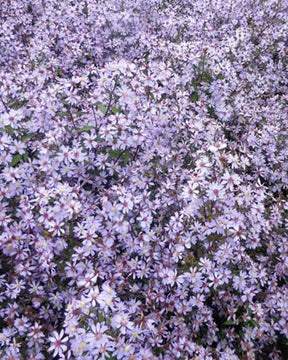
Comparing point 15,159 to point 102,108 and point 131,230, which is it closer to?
point 102,108

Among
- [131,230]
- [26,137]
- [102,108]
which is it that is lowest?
[131,230]

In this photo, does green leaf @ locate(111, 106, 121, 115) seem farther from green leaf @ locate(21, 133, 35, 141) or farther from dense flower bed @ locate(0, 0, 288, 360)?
green leaf @ locate(21, 133, 35, 141)

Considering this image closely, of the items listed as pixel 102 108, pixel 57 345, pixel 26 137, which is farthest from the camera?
pixel 102 108

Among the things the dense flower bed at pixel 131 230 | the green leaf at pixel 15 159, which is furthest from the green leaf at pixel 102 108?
the green leaf at pixel 15 159

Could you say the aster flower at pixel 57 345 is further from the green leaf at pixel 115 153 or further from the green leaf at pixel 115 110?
the green leaf at pixel 115 110

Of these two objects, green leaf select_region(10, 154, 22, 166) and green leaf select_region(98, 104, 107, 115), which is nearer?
green leaf select_region(10, 154, 22, 166)

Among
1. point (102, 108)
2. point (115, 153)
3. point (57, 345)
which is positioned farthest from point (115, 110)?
point (57, 345)

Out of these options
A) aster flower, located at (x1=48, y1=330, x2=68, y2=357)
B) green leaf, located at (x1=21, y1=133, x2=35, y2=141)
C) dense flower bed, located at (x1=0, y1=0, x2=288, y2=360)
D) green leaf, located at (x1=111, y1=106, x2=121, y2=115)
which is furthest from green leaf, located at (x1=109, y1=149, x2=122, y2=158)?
aster flower, located at (x1=48, y1=330, x2=68, y2=357)

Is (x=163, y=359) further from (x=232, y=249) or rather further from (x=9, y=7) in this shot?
(x=9, y=7)
